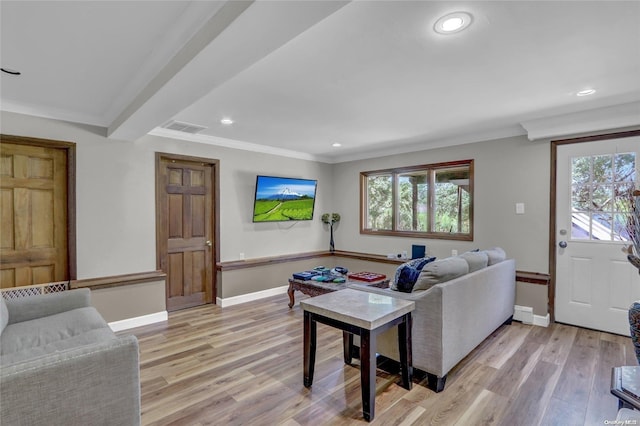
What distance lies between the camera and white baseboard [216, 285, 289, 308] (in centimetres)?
442

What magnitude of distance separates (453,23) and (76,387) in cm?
259

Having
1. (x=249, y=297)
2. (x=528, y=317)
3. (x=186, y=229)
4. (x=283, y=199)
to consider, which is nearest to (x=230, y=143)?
(x=283, y=199)

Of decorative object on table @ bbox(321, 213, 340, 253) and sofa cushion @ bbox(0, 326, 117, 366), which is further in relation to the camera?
decorative object on table @ bbox(321, 213, 340, 253)

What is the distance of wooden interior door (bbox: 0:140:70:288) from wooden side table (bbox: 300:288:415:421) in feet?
9.30

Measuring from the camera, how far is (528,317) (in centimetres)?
369

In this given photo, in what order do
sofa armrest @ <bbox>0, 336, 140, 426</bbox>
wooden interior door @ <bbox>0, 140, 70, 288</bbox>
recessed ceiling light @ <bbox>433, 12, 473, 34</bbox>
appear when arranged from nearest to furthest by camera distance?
sofa armrest @ <bbox>0, 336, 140, 426</bbox>, recessed ceiling light @ <bbox>433, 12, 473, 34</bbox>, wooden interior door @ <bbox>0, 140, 70, 288</bbox>

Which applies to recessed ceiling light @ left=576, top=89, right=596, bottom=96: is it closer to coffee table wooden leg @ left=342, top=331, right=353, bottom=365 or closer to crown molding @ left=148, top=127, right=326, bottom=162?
coffee table wooden leg @ left=342, top=331, right=353, bottom=365

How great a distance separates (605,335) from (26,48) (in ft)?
18.1

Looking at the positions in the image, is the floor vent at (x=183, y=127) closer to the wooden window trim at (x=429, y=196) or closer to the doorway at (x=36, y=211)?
the doorway at (x=36, y=211)

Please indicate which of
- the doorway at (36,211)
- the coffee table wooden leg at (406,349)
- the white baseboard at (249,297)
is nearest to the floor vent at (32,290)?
the doorway at (36,211)

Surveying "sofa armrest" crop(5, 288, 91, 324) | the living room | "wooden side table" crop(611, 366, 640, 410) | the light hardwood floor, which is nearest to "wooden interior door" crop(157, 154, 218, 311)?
the living room

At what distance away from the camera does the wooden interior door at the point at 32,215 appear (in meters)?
3.06

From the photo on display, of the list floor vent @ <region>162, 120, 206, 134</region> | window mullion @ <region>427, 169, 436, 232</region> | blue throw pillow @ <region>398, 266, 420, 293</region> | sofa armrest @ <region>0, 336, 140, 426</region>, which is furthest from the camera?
window mullion @ <region>427, 169, 436, 232</region>

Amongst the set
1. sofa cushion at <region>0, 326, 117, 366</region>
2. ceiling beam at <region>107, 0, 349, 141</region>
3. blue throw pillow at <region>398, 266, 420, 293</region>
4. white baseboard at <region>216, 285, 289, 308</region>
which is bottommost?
white baseboard at <region>216, 285, 289, 308</region>
